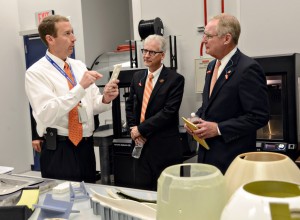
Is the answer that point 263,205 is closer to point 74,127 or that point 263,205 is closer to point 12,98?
point 74,127

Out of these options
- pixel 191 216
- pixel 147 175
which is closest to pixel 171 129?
pixel 147 175

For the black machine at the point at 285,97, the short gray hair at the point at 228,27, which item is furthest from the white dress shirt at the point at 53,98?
the black machine at the point at 285,97

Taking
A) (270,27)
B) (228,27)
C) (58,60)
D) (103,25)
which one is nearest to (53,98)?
(58,60)

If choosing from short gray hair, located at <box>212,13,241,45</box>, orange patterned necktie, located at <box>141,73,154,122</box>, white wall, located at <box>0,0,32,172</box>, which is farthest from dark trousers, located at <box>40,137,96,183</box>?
white wall, located at <box>0,0,32,172</box>

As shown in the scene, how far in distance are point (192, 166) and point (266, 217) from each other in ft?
0.98

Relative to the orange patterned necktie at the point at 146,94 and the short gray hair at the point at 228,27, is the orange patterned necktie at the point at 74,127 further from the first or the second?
the short gray hair at the point at 228,27

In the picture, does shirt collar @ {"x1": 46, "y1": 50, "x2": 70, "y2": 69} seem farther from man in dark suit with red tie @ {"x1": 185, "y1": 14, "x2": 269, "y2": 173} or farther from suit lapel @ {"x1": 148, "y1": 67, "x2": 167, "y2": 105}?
man in dark suit with red tie @ {"x1": 185, "y1": 14, "x2": 269, "y2": 173}

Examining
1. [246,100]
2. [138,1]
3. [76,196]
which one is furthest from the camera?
[138,1]

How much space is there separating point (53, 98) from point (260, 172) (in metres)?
1.48

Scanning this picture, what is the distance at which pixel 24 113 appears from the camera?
4.87 meters

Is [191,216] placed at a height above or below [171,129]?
above

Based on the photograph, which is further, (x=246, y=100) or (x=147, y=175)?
(x=147, y=175)

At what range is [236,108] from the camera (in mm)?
1884

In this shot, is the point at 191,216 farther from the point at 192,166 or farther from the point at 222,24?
the point at 222,24
